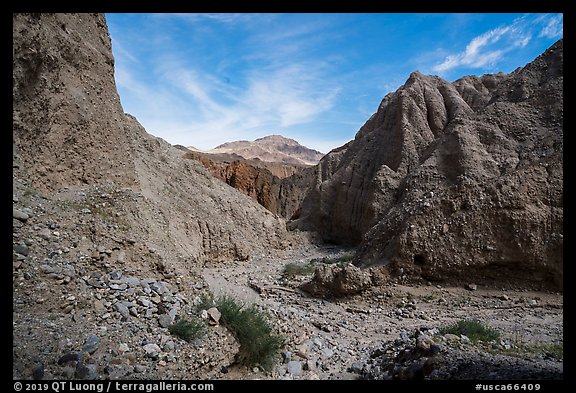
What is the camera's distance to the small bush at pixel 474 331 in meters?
6.11

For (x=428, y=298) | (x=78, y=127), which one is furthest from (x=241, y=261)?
(x=78, y=127)

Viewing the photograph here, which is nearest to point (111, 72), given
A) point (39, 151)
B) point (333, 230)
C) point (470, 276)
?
point (39, 151)

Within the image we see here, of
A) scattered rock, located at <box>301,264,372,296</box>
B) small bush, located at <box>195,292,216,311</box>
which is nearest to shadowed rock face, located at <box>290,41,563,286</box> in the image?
scattered rock, located at <box>301,264,372,296</box>

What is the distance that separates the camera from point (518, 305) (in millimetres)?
8508

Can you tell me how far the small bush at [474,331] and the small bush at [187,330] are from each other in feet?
14.9

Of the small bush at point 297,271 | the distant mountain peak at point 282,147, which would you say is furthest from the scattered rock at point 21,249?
the distant mountain peak at point 282,147

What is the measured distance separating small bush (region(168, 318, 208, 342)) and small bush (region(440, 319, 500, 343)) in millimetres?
4544

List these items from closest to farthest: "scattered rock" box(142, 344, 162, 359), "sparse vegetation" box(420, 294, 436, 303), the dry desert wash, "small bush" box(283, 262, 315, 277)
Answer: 1. "scattered rock" box(142, 344, 162, 359)
2. the dry desert wash
3. "sparse vegetation" box(420, 294, 436, 303)
4. "small bush" box(283, 262, 315, 277)

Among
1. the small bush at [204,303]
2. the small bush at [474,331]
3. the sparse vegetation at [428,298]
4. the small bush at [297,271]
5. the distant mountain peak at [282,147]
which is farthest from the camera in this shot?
the distant mountain peak at [282,147]

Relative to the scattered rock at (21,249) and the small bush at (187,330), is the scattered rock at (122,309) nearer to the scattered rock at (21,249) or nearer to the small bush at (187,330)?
the small bush at (187,330)

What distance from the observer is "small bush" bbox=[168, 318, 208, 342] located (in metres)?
4.69

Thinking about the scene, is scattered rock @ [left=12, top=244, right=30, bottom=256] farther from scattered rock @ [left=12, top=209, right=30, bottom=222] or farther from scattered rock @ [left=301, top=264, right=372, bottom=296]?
scattered rock @ [left=301, top=264, right=372, bottom=296]
